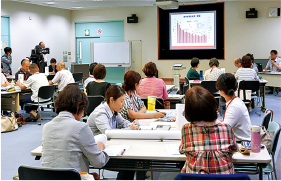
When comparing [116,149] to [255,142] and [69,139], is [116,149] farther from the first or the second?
[255,142]

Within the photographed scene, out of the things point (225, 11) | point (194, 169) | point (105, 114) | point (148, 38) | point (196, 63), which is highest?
point (225, 11)

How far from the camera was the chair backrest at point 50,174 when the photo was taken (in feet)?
5.64

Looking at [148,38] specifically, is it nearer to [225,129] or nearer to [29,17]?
[29,17]

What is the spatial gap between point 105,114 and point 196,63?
5062 millimetres

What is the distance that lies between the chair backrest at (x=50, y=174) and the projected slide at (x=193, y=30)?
11.6 meters

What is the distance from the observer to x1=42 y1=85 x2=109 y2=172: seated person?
6.43 ft

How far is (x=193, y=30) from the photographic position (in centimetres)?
1281

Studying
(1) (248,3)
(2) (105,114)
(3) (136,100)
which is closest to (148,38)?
(1) (248,3)

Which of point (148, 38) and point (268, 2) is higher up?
point (268, 2)

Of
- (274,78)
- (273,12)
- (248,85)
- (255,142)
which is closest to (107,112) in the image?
(255,142)

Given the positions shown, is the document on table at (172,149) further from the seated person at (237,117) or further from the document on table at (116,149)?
the seated person at (237,117)

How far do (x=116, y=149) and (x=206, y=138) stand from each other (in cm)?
74

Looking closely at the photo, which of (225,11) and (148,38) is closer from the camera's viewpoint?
(225,11)

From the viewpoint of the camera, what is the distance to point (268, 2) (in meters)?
11.9
